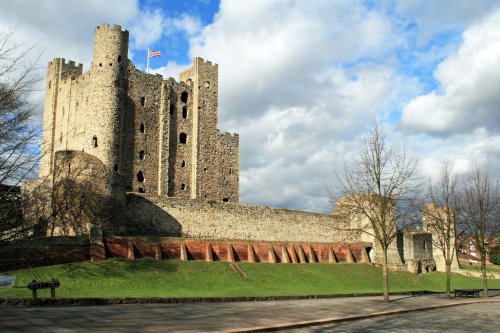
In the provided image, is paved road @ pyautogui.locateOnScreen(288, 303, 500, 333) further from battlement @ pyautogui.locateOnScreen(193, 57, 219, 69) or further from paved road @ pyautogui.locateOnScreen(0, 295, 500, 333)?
battlement @ pyautogui.locateOnScreen(193, 57, 219, 69)

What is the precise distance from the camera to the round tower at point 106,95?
150 ft

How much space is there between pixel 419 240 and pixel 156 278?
130ft

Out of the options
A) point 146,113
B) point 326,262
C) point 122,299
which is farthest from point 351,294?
point 146,113

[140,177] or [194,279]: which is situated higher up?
[140,177]

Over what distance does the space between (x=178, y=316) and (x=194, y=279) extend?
45.9ft

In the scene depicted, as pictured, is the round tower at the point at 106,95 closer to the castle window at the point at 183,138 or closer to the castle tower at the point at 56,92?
the castle tower at the point at 56,92

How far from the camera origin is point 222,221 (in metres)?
45.0

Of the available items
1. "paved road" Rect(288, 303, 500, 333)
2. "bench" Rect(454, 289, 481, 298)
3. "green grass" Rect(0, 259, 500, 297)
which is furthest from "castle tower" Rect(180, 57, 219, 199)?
"paved road" Rect(288, 303, 500, 333)

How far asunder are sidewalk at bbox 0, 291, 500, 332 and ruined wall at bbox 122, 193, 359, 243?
18.8 m

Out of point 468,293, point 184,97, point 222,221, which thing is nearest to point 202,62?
point 184,97

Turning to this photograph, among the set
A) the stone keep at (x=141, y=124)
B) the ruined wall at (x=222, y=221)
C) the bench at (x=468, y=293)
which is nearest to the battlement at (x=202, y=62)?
the stone keep at (x=141, y=124)

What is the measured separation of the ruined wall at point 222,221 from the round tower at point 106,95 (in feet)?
24.2

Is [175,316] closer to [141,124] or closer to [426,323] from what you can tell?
[426,323]

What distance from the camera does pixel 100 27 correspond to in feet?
155
